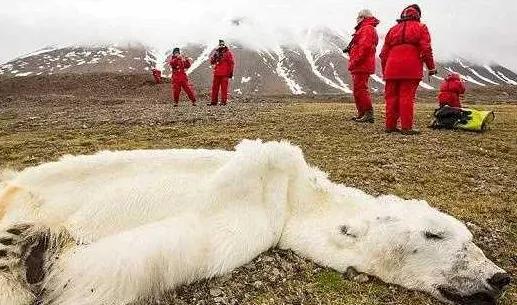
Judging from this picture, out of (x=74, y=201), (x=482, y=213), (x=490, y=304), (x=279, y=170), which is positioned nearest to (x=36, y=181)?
(x=74, y=201)

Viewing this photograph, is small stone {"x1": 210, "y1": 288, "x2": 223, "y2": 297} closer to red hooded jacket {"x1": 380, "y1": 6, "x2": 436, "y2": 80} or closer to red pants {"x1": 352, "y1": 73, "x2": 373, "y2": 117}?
red hooded jacket {"x1": 380, "y1": 6, "x2": 436, "y2": 80}

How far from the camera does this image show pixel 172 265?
394 centimetres

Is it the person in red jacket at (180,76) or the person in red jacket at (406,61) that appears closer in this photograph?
the person in red jacket at (406,61)

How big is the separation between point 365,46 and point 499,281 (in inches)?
388

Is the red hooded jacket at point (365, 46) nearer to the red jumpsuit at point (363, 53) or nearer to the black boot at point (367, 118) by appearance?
the red jumpsuit at point (363, 53)

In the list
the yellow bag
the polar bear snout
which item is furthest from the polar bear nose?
the yellow bag

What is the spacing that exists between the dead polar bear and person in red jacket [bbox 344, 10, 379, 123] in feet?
29.2

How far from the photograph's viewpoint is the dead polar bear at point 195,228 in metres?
3.88

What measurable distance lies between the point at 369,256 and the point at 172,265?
1.61 m

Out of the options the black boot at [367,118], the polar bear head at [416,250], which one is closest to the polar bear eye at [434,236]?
the polar bear head at [416,250]

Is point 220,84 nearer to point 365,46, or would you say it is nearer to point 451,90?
point 451,90

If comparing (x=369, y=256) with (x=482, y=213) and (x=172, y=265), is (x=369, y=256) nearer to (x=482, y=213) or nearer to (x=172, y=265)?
(x=172, y=265)

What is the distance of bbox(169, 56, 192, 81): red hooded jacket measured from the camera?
907 inches

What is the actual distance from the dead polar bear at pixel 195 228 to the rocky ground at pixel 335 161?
17cm
